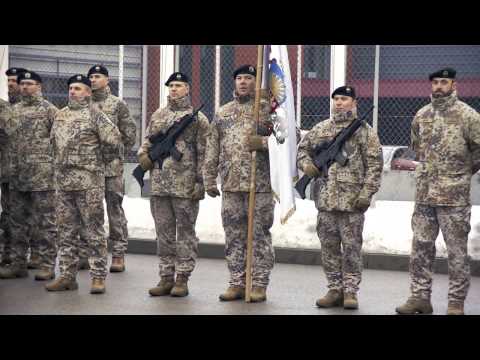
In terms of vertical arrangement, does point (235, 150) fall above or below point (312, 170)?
above

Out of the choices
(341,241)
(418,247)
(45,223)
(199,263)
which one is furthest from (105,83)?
(418,247)

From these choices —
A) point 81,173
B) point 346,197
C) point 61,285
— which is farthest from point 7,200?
point 346,197

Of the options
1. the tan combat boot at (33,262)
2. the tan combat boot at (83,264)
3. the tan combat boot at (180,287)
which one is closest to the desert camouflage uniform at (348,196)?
the tan combat boot at (180,287)

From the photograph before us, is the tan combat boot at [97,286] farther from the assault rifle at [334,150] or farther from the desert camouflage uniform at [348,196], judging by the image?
the assault rifle at [334,150]

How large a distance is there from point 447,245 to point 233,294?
6.87ft

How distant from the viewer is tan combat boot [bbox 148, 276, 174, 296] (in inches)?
419

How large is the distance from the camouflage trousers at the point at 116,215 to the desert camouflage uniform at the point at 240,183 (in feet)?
7.10

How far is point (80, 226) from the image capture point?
10961mm

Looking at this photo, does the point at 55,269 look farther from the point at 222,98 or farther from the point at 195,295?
the point at 222,98

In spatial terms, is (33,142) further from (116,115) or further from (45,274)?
(45,274)

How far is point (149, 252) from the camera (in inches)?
561

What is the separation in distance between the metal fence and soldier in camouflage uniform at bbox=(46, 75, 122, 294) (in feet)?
12.4

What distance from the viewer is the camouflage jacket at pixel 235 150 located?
409 inches

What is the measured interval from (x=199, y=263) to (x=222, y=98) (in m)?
2.68
